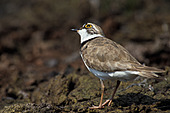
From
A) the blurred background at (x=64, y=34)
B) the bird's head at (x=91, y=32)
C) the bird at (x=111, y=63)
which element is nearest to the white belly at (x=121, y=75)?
the bird at (x=111, y=63)

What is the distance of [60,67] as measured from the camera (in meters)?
11.0

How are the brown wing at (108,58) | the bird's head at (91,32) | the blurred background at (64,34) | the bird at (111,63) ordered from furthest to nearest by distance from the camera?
1. the blurred background at (64,34)
2. the bird's head at (91,32)
3. the brown wing at (108,58)
4. the bird at (111,63)

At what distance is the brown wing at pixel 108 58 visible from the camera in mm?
4926

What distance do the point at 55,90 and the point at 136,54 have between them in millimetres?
4619

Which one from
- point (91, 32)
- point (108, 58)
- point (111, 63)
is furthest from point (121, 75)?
point (91, 32)

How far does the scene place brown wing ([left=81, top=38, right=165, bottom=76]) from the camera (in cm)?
493

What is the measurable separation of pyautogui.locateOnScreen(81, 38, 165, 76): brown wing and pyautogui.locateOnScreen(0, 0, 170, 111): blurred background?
136 inches

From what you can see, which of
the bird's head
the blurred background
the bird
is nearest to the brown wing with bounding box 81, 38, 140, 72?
the bird

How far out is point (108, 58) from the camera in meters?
5.18

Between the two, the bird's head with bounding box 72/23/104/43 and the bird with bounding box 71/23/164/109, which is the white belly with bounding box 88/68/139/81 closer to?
the bird with bounding box 71/23/164/109

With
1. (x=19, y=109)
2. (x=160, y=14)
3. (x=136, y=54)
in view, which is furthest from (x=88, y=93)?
(x=160, y=14)

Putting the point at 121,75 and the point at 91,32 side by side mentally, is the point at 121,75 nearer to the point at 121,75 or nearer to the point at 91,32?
the point at 121,75

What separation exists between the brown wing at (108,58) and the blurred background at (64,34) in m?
3.44

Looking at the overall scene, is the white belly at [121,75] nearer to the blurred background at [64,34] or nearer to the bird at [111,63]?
the bird at [111,63]
